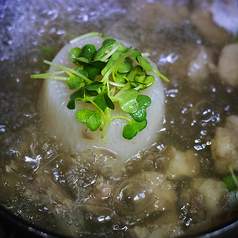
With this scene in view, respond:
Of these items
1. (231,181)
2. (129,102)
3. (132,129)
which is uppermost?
(129,102)

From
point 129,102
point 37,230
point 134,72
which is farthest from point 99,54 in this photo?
point 37,230

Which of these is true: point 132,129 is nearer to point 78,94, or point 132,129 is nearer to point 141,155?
point 141,155

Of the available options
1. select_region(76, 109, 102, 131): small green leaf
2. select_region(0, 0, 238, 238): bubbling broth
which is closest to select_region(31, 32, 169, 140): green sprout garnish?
select_region(76, 109, 102, 131): small green leaf

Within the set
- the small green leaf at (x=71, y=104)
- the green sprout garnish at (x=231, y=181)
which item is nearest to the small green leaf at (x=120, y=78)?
the small green leaf at (x=71, y=104)

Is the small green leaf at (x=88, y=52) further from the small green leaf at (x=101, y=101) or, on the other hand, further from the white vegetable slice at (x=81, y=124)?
the small green leaf at (x=101, y=101)

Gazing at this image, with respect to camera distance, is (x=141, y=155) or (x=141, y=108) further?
(x=141, y=155)

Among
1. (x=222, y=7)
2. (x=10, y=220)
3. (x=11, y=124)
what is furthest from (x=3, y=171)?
(x=222, y=7)
